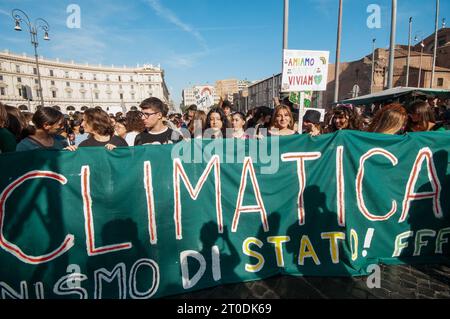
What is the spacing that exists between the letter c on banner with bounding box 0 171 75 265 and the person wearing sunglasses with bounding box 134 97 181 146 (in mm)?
1225

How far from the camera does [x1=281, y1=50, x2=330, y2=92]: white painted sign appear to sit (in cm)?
404

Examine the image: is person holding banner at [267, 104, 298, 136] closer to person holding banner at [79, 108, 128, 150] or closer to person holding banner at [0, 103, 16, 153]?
person holding banner at [79, 108, 128, 150]

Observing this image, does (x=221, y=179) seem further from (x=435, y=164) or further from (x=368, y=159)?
(x=435, y=164)

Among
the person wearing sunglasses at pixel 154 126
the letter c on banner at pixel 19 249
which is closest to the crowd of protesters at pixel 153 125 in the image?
the person wearing sunglasses at pixel 154 126

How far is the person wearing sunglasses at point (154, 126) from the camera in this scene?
3.41 meters

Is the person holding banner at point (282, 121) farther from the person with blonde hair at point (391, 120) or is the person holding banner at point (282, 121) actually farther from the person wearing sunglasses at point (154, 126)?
the person wearing sunglasses at point (154, 126)

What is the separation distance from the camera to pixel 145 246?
8.82 feet

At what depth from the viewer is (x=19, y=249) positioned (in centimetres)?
243

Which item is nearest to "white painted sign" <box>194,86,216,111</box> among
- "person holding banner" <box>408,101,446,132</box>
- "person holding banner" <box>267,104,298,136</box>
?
"person holding banner" <box>267,104,298,136</box>

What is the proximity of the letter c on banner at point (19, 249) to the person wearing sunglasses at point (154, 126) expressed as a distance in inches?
48.2

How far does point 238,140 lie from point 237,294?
5.70 ft

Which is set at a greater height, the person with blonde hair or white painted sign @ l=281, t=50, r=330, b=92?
white painted sign @ l=281, t=50, r=330, b=92

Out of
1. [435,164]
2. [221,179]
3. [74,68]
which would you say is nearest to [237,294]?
[221,179]

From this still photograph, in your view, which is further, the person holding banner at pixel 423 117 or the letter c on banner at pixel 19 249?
the person holding banner at pixel 423 117
